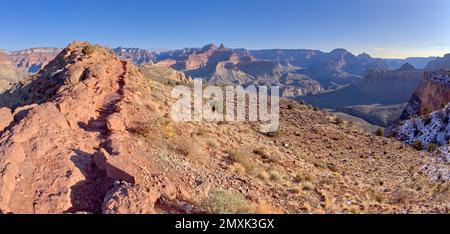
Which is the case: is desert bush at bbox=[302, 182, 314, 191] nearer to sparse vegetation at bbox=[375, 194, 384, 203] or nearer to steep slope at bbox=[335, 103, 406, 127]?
sparse vegetation at bbox=[375, 194, 384, 203]

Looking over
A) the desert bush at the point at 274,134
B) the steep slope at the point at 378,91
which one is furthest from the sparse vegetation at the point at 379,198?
the steep slope at the point at 378,91

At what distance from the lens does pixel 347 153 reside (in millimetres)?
22953

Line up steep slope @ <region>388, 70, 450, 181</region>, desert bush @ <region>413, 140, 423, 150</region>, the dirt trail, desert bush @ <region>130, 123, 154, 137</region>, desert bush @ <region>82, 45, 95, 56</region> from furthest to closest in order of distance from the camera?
desert bush @ <region>413, 140, 423, 150</region>, steep slope @ <region>388, 70, 450, 181</region>, desert bush @ <region>82, 45, 95, 56</region>, desert bush @ <region>130, 123, 154, 137</region>, the dirt trail

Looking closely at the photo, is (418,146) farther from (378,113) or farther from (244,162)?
(378,113)

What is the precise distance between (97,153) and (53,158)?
3.37ft

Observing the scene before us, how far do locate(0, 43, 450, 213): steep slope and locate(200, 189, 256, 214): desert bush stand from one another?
0.03 m

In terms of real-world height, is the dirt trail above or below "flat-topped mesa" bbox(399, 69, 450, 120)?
above

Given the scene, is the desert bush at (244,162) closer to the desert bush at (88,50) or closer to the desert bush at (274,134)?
the desert bush at (274,134)

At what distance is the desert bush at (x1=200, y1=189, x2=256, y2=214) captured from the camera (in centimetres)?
829

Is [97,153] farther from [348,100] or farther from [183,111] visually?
[348,100]

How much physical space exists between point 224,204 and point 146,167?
2317 millimetres

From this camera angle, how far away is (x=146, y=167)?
31.3 feet

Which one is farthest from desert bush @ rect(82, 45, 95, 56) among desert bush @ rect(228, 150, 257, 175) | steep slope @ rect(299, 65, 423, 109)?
steep slope @ rect(299, 65, 423, 109)
